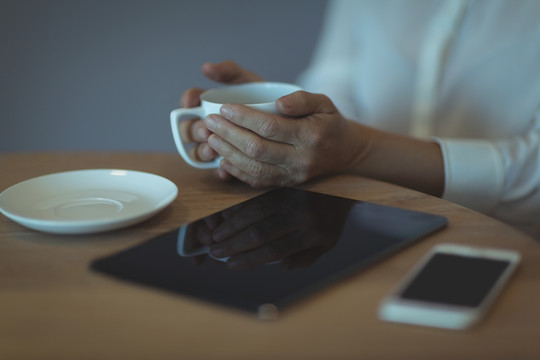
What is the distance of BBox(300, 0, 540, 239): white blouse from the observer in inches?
32.9

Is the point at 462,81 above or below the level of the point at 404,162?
above

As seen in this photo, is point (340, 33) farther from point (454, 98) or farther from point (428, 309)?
point (428, 309)

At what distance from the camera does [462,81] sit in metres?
1.05

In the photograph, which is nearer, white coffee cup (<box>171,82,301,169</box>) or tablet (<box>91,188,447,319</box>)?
tablet (<box>91,188,447,319</box>)

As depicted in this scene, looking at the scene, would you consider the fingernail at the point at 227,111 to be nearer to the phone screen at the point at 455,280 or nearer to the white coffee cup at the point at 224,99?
the white coffee cup at the point at 224,99

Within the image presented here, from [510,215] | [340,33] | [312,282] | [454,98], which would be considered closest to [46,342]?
[312,282]

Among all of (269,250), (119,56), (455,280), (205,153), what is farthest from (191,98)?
(119,56)

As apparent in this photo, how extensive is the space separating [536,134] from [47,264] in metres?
0.79

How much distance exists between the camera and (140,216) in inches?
20.2

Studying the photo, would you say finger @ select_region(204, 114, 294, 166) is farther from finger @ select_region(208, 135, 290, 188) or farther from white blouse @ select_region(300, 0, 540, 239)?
white blouse @ select_region(300, 0, 540, 239)

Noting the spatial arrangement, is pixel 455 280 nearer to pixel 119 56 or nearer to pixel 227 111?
pixel 227 111

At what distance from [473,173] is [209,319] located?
0.52 metres

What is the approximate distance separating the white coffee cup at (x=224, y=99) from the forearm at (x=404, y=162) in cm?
14

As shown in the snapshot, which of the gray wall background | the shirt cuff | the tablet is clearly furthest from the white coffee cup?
the gray wall background
